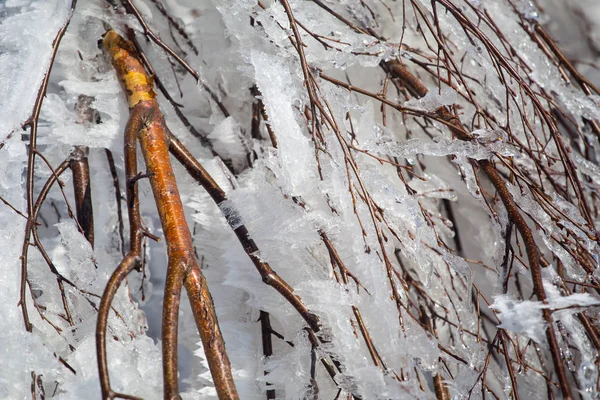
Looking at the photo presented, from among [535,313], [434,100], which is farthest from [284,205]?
[535,313]

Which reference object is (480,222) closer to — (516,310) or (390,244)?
(390,244)

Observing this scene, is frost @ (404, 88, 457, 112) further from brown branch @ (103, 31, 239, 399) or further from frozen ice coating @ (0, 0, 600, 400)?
brown branch @ (103, 31, 239, 399)

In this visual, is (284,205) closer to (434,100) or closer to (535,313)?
(434,100)

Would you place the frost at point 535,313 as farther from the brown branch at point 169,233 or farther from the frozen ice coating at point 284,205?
the brown branch at point 169,233

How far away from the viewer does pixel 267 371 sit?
39.0 inches

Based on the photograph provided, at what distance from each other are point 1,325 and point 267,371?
1.51ft

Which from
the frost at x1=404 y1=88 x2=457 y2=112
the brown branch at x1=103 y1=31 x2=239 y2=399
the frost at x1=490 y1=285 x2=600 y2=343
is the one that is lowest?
the brown branch at x1=103 y1=31 x2=239 y2=399

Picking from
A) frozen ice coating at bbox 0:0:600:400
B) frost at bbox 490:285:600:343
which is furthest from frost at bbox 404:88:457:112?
frost at bbox 490:285:600:343

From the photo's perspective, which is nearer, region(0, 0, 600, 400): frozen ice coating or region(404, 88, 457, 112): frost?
region(0, 0, 600, 400): frozen ice coating

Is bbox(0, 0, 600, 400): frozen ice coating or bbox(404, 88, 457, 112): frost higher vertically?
bbox(404, 88, 457, 112): frost

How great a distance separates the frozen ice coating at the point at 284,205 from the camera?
2.77 ft

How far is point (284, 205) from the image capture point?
0.95 metres

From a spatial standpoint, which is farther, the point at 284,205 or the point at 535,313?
the point at 284,205

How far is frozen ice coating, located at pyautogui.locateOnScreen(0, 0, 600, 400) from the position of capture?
843 millimetres
